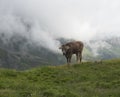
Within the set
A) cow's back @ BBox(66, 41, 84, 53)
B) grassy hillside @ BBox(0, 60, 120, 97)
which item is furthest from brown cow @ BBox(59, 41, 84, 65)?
grassy hillside @ BBox(0, 60, 120, 97)

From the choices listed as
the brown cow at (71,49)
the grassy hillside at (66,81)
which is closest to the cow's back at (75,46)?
the brown cow at (71,49)

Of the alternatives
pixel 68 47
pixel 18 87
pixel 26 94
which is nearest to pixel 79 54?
pixel 68 47

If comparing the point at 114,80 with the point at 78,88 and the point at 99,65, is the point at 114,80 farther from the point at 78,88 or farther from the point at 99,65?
the point at 99,65

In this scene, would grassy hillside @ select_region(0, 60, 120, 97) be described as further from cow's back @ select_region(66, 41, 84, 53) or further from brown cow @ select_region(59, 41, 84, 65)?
cow's back @ select_region(66, 41, 84, 53)

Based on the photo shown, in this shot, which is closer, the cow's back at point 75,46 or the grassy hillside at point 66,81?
the grassy hillside at point 66,81

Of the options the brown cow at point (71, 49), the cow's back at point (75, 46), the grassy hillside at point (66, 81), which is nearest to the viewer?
the grassy hillside at point (66, 81)

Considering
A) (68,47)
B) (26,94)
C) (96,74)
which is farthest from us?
(68,47)

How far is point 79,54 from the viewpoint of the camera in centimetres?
5388

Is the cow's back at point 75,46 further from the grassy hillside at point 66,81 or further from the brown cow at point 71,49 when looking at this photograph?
the grassy hillside at point 66,81

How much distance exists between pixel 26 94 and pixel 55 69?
17.2 meters

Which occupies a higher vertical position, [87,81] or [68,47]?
[68,47]

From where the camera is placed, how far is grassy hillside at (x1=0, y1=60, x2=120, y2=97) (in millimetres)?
24312

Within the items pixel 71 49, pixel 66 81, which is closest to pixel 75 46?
pixel 71 49

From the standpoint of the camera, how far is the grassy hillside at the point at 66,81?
24312 millimetres
